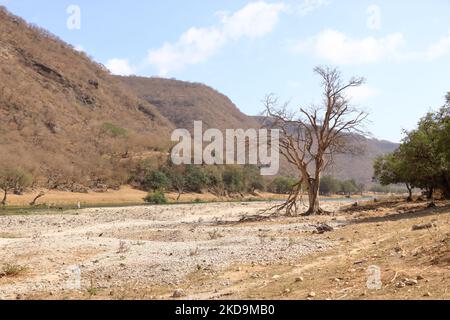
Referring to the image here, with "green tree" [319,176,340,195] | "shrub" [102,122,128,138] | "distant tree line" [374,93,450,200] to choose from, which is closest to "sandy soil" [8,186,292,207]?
"shrub" [102,122,128,138]

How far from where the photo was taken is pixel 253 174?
89688 mm

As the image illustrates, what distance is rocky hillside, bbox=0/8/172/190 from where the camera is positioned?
224 ft

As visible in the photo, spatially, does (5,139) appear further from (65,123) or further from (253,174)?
(253,174)

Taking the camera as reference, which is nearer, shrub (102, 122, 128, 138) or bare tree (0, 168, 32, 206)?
bare tree (0, 168, 32, 206)

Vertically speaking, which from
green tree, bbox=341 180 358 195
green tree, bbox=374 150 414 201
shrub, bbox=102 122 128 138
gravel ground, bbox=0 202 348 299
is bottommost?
gravel ground, bbox=0 202 348 299

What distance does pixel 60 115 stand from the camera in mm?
85062

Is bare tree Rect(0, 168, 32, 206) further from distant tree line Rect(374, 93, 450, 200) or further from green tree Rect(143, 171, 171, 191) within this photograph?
distant tree line Rect(374, 93, 450, 200)

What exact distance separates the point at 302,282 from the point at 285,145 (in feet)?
58.6

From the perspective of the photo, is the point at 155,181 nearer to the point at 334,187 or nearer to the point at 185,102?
the point at 334,187

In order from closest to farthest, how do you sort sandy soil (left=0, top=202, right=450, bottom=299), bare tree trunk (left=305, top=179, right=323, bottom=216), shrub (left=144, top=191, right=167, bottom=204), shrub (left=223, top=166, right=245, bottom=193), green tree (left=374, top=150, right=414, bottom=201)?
sandy soil (left=0, top=202, right=450, bottom=299)
bare tree trunk (left=305, top=179, right=323, bottom=216)
green tree (left=374, top=150, right=414, bottom=201)
shrub (left=144, top=191, right=167, bottom=204)
shrub (left=223, top=166, right=245, bottom=193)

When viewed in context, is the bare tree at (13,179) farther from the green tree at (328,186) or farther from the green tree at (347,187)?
the green tree at (347,187)

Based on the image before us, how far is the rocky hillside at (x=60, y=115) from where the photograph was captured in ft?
224
